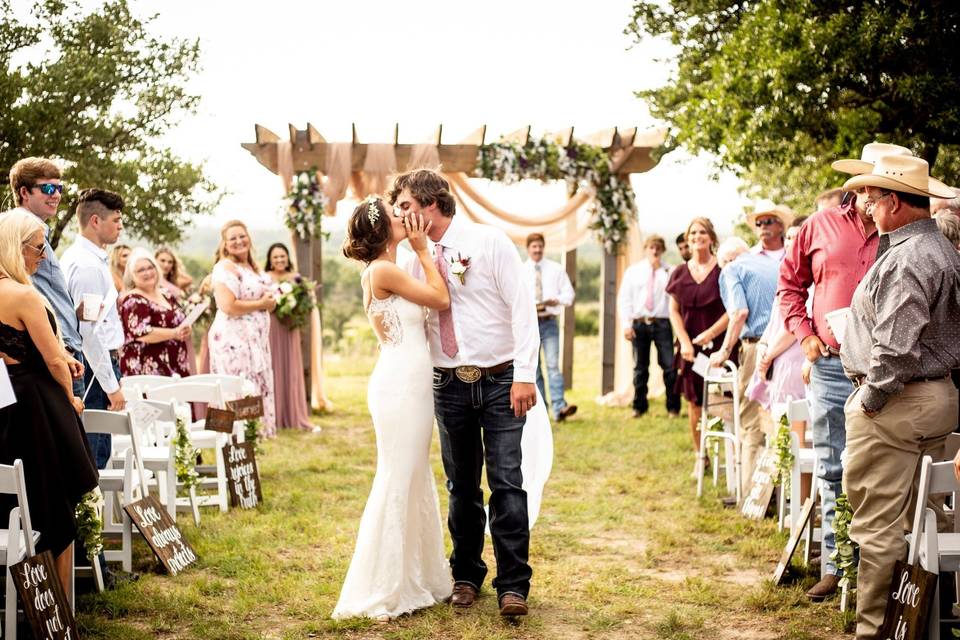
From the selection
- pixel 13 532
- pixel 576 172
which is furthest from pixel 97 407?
pixel 576 172

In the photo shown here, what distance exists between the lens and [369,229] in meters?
4.76

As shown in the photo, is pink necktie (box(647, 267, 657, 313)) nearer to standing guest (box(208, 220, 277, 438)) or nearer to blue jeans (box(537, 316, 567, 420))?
blue jeans (box(537, 316, 567, 420))

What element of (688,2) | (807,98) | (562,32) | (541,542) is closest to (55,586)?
(541,542)

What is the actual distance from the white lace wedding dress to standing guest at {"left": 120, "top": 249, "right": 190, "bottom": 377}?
4491 millimetres

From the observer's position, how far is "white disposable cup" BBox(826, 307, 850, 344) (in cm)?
432

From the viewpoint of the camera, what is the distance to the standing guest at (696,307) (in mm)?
8500

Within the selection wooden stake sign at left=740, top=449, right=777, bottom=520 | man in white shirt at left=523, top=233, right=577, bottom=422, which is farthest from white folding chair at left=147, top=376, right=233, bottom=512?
man in white shirt at left=523, top=233, right=577, bottom=422

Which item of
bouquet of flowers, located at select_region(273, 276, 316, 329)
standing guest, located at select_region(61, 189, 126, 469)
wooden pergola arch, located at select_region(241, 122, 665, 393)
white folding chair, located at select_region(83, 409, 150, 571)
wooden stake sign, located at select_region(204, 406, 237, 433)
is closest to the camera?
white folding chair, located at select_region(83, 409, 150, 571)

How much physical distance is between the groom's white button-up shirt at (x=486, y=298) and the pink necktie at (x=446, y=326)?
0.02 metres

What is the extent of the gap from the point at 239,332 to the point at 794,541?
635cm

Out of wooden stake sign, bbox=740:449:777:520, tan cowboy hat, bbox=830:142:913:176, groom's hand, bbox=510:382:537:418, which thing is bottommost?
wooden stake sign, bbox=740:449:777:520

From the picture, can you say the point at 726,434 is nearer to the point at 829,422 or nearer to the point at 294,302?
the point at 829,422

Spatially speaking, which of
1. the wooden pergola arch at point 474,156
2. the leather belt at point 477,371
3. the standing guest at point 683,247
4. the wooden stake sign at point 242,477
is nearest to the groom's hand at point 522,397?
the leather belt at point 477,371

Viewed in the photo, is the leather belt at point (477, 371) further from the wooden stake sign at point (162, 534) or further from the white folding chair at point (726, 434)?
the white folding chair at point (726, 434)
